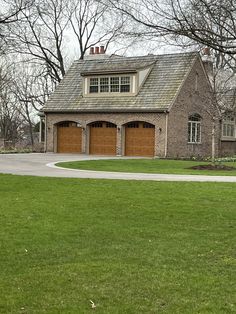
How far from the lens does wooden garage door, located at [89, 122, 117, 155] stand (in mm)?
36344

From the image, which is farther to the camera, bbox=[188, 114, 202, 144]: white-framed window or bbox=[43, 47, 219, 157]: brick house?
bbox=[188, 114, 202, 144]: white-framed window

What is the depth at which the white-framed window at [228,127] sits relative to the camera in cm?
4094

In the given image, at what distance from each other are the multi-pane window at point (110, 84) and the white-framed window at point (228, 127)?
357 inches

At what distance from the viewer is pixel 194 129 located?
37188 mm

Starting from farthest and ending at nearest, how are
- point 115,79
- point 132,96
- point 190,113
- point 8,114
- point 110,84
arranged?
point 8,114, point 110,84, point 115,79, point 190,113, point 132,96

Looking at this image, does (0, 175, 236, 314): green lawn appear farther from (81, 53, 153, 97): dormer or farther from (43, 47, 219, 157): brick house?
(81, 53, 153, 97): dormer

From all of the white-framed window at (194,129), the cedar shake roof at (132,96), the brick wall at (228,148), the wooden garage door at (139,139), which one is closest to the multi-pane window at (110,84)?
the cedar shake roof at (132,96)

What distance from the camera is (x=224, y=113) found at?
37.9 meters

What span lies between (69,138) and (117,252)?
30874mm

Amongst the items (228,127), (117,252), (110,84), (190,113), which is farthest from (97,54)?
(117,252)

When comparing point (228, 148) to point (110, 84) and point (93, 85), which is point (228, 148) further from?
point (93, 85)

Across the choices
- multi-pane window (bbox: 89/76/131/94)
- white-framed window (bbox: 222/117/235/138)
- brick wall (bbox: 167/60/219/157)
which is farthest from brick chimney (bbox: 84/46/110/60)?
white-framed window (bbox: 222/117/235/138)

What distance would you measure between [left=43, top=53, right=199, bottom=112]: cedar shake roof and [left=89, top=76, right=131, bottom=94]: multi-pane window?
16.7 inches

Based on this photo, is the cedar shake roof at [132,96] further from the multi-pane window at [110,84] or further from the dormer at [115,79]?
the multi-pane window at [110,84]
